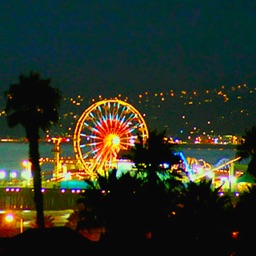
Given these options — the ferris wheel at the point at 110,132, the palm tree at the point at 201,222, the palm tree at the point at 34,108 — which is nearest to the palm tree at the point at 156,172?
the palm tree at the point at 201,222

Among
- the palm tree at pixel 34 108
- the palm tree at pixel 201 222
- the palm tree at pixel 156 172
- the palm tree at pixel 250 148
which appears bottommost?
the palm tree at pixel 201 222

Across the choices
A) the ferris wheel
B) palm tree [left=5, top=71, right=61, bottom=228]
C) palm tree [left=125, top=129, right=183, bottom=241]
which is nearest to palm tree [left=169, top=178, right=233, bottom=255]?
palm tree [left=125, top=129, right=183, bottom=241]

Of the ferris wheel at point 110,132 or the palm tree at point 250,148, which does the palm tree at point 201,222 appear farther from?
the ferris wheel at point 110,132

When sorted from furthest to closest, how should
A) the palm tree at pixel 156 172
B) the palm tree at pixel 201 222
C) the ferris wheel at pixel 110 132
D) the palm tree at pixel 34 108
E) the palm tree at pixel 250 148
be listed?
the ferris wheel at pixel 110 132 < the palm tree at pixel 250 148 < the palm tree at pixel 34 108 < the palm tree at pixel 156 172 < the palm tree at pixel 201 222

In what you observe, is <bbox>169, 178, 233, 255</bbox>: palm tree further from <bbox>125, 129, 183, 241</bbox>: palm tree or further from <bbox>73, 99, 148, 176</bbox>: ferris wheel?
<bbox>73, 99, 148, 176</bbox>: ferris wheel

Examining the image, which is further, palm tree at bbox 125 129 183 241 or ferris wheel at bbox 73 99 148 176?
ferris wheel at bbox 73 99 148 176

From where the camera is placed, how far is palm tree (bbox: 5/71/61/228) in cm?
2462

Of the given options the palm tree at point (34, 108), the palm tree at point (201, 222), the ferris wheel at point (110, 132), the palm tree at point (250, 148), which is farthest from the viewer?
the ferris wheel at point (110, 132)

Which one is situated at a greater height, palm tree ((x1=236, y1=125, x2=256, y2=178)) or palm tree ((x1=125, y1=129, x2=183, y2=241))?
palm tree ((x1=236, y1=125, x2=256, y2=178))

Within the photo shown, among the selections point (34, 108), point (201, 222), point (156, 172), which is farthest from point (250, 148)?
point (201, 222)

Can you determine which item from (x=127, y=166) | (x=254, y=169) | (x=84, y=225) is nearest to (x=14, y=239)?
(x=84, y=225)

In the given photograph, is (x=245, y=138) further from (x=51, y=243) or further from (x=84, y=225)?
(x=51, y=243)

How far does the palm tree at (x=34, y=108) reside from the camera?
2462 centimetres

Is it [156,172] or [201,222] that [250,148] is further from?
[201,222]
